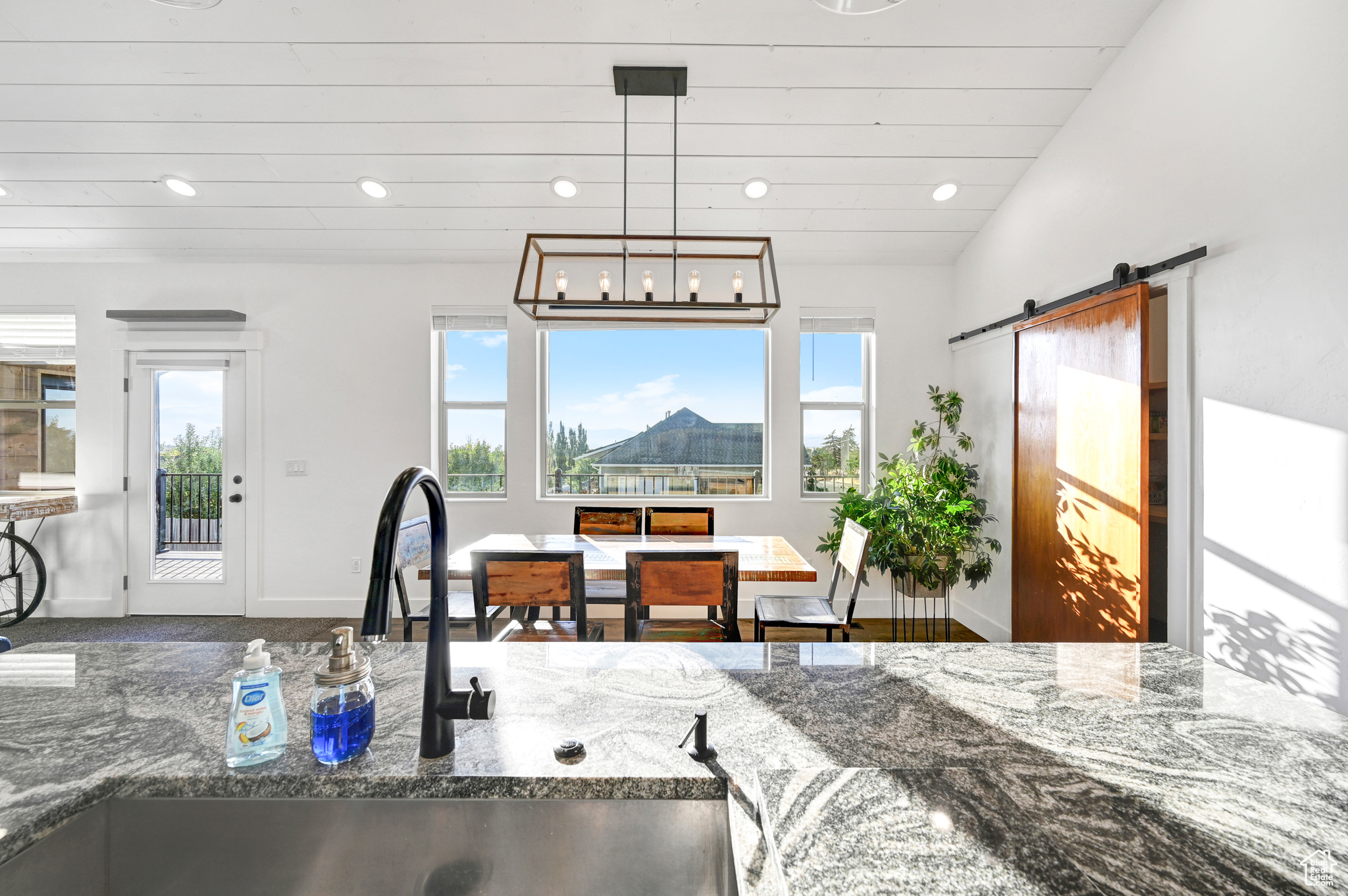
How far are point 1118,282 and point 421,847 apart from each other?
10.1 feet

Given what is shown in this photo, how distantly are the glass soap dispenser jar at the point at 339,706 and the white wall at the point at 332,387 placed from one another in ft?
11.3

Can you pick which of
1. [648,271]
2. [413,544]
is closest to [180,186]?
[413,544]

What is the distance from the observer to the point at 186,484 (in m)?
4.14

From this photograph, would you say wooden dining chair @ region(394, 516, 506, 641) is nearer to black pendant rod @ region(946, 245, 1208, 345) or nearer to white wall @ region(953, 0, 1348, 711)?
white wall @ region(953, 0, 1348, 711)

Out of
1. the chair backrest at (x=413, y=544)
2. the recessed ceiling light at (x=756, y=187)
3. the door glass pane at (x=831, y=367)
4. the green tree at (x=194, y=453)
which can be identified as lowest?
the chair backrest at (x=413, y=544)

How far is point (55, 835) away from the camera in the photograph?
648mm

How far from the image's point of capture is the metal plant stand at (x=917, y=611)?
366 cm

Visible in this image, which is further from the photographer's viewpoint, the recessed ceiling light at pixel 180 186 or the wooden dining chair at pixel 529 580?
the recessed ceiling light at pixel 180 186

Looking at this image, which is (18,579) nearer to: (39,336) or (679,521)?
(39,336)

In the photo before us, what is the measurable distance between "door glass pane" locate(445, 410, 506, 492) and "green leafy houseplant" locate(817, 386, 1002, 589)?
2.37m

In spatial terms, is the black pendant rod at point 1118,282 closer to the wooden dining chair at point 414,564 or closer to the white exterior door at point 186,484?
the wooden dining chair at point 414,564

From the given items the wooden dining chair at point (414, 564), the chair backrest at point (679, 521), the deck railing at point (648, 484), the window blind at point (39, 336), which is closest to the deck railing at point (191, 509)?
the window blind at point (39, 336)

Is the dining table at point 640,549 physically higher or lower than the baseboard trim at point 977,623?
higher

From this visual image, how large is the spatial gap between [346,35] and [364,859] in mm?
2984
